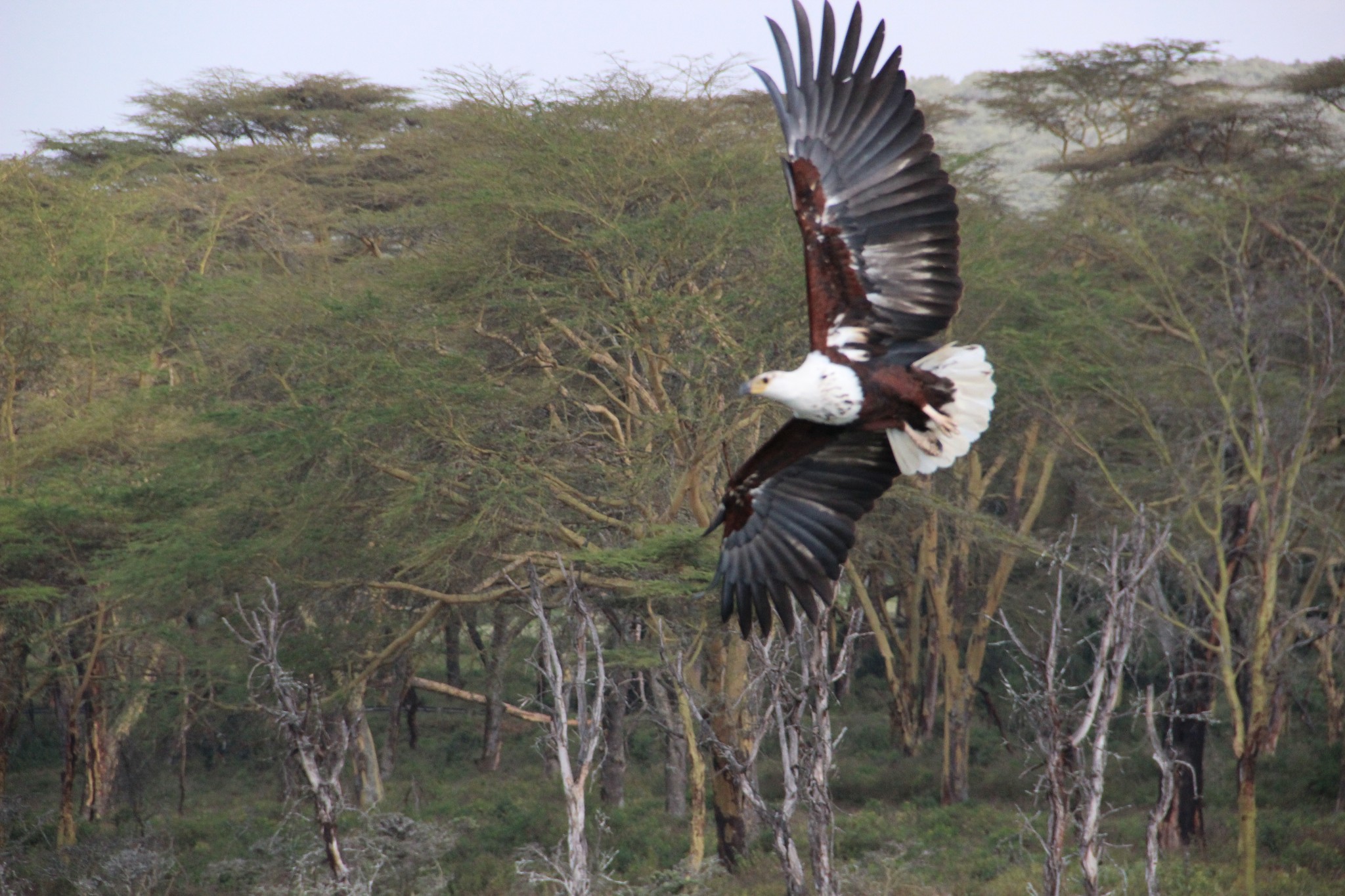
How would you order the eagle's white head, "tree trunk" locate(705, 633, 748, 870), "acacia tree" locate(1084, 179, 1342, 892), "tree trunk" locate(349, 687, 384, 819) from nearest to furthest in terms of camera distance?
the eagle's white head, "acacia tree" locate(1084, 179, 1342, 892), "tree trunk" locate(705, 633, 748, 870), "tree trunk" locate(349, 687, 384, 819)

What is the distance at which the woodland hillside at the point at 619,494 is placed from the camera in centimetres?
1115

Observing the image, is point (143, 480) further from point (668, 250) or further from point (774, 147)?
point (774, 147)

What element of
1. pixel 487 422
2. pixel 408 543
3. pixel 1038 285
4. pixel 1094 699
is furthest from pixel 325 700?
pixel 1038 285

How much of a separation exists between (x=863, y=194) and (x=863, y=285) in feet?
1.26

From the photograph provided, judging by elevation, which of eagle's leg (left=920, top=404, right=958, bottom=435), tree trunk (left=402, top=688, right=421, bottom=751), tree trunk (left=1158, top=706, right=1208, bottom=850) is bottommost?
tree trunk (left=402, top=688, right=421, bottom=751)

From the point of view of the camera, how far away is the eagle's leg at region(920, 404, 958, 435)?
5.49 metres

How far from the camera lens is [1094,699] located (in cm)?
539

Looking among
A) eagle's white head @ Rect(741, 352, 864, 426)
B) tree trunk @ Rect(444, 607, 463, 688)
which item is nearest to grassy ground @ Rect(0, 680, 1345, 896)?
tree trunk @ Rect(444, 607, 463, 688)

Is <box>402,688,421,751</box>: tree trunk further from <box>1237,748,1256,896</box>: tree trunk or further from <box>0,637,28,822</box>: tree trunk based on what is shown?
<box>1237,748,1256,896</box>: tree trunk

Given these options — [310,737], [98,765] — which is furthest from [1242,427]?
[98,765]

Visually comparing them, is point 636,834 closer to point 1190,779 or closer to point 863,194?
point 1190,779

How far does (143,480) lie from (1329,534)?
40.6 feet

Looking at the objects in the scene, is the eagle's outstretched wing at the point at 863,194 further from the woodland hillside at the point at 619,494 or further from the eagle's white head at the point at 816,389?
the woodland hillside at the point at 619,494

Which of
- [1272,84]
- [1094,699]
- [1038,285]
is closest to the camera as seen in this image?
[1094,699]
